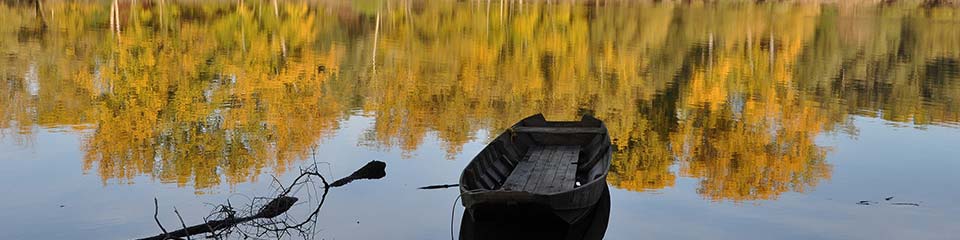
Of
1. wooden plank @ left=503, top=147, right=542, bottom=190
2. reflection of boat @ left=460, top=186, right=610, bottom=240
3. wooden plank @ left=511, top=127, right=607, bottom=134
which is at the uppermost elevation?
wooden plank @ left=511, top=127, right=607, bottom=134

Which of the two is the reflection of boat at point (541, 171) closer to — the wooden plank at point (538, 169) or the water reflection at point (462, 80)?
the wooden plank at point (538, 169)

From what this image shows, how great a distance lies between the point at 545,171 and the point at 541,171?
0.06 meters

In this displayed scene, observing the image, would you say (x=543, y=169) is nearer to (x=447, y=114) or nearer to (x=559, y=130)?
(x=559, y=130)

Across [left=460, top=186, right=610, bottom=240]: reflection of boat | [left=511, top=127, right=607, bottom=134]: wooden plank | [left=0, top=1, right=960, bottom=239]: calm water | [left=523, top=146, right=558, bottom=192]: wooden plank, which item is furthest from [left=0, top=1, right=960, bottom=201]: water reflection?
[left=460, top=186, right=610, bottom=240]: reflection of boat

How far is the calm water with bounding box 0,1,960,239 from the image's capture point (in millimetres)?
13680

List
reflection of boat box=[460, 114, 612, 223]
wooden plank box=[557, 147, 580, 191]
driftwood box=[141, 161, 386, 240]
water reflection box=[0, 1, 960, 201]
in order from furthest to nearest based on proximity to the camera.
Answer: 1. water reflection box=[0, 1, 960, 201]
2. wooden plank box=[557, 147, 580, 191]
3. reflection of boat box=[460, 114, 612, 223]
4. driftwood box=[141, 161, 386, 240]

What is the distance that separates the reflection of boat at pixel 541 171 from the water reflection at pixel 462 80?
2.62ft

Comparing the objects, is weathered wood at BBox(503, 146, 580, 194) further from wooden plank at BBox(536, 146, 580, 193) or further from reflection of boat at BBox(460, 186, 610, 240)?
reflection of boat at BBox(460, 186, 610, 240)

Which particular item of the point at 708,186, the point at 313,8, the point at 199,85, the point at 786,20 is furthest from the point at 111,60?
the point at 786,20

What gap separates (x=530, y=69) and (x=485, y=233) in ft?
85.9

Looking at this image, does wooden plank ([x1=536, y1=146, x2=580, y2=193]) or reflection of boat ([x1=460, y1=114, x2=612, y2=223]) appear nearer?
reflection of boat ([x1=460, y1=114, x2=612, y2=223])

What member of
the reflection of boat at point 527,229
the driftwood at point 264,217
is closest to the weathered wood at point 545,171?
the reflection of boat at point 527,229

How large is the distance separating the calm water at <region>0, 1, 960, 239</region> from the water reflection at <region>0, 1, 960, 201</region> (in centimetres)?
13

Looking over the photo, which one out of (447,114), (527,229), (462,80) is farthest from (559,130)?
Answer: (462,80)
